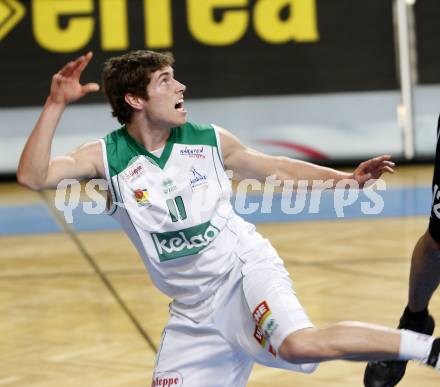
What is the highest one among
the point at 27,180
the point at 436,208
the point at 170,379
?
the point at 27,180

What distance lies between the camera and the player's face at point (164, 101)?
15.9 ft

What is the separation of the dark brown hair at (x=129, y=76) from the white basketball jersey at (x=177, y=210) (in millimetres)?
151

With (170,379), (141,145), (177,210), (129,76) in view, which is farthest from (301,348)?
(129,76)

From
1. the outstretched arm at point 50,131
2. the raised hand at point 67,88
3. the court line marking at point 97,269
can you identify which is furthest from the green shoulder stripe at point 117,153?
the court line marking at point 97,269

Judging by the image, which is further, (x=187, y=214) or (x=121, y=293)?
(x=121, y=293)

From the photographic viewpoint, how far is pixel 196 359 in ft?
15.7

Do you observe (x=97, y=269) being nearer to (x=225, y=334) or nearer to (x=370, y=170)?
(x=225, y=334)

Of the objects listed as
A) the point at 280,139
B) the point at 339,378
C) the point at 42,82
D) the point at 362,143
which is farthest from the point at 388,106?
the point at 339,378

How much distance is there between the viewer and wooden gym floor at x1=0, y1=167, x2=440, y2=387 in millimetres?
6051

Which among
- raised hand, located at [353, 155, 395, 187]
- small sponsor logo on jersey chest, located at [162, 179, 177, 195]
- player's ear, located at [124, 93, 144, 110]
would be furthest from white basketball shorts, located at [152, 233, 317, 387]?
player's ear, located at [124, 93, 144, 110]

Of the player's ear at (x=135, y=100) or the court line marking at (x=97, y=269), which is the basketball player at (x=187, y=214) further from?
the court line marking at (x=97, y=269)

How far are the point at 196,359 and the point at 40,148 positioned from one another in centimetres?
113

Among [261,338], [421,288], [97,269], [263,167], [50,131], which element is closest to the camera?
[50,131]

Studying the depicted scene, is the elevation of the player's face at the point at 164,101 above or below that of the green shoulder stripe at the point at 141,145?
above
